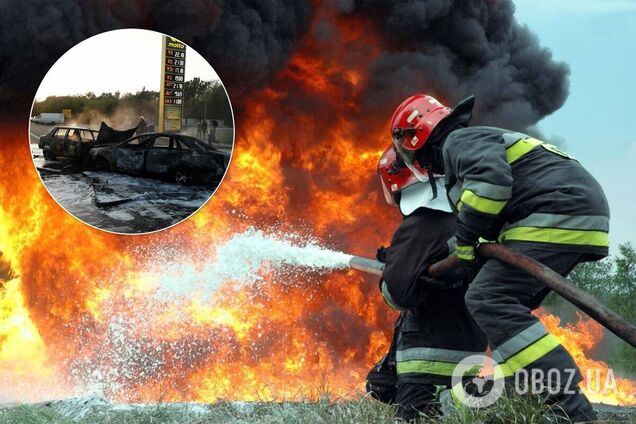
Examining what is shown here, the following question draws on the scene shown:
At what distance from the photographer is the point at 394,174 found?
5.27 metres

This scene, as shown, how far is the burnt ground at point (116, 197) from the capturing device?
9.12 meters

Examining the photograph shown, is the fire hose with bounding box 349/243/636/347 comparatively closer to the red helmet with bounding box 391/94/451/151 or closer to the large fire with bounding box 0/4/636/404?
the red helmet with bounding box 391/94/451/151

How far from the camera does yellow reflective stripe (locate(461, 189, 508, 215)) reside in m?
4.16

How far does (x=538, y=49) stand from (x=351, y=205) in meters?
3.98

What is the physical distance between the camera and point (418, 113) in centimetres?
496

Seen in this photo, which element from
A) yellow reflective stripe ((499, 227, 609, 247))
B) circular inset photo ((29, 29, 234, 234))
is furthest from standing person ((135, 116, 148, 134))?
yellow reflective stripe ((499, 227, 609, 247))

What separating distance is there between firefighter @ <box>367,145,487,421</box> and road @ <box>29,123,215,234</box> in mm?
4642

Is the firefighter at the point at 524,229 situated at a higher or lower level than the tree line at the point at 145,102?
lower

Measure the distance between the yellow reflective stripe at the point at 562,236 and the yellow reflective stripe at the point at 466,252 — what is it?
26 centimetres

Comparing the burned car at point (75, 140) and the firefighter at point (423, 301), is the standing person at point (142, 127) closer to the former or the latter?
the burned car at point (75, 140)

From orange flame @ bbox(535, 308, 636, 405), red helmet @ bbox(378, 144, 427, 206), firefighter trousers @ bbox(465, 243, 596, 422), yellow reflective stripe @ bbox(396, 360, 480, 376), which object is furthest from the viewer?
orange flame @ bbox(535, 308, 636, 405)

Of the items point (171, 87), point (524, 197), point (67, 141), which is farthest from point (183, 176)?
point (524, 197)

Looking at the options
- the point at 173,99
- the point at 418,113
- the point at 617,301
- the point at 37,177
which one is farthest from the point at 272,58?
the point at 617,301

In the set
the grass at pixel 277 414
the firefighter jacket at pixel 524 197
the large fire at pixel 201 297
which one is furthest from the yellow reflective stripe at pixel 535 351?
the large fire at pixel 201 297
